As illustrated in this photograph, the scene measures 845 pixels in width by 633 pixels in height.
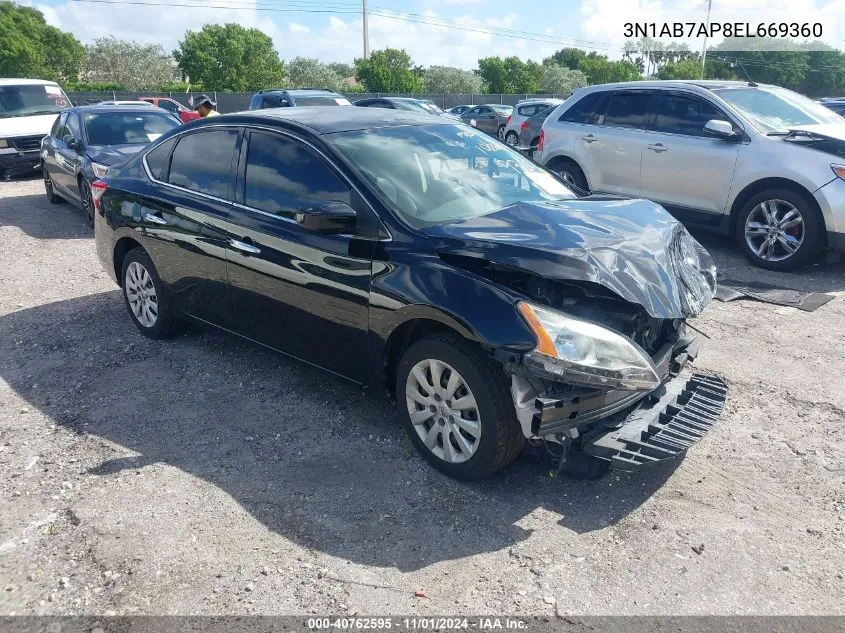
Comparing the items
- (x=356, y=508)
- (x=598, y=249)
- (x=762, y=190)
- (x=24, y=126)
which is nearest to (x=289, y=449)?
(x=356, y=508)

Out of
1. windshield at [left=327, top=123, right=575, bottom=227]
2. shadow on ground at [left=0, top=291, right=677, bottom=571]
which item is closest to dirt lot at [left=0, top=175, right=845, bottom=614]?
shadow on ground at [left=0, top=291, right=677, bottom=571]

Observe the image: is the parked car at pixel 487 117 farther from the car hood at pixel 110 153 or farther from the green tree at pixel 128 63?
the green tree at pixel 128 63

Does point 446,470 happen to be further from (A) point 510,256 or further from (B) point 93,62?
(B) point 93,62

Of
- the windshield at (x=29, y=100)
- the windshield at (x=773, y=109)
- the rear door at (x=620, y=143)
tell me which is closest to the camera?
the windshield at (x=773, y=109)

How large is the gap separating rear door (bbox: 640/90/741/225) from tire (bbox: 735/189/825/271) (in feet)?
1.17

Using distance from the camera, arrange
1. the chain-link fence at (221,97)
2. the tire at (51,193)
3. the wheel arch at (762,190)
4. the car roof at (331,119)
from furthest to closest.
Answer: the chain-link fence at (221,97) < the tire at (51,193) < the wheel arch at (762,190) < the car roof at (331,119)

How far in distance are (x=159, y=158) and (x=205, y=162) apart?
2.27ft

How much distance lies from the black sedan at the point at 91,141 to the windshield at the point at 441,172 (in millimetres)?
6508

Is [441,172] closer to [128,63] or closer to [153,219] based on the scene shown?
[153,219]

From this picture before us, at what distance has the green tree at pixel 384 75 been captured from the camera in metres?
50.9

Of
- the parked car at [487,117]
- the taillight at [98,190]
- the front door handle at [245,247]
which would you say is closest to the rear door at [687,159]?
the front door handle at [245,247]

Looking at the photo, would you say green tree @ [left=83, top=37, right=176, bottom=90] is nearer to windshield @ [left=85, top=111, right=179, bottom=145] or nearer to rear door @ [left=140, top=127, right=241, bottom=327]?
windshield @ [left=85, top=111, right=179, bottom=145]

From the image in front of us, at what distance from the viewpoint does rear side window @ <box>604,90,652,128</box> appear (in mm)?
8562

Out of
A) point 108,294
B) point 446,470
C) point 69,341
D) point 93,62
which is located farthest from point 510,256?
point 93,62
